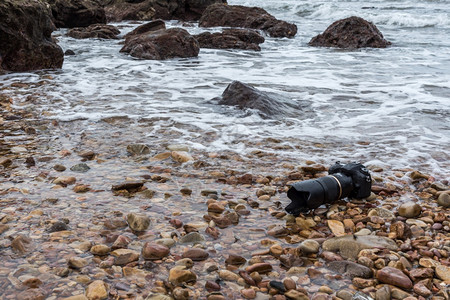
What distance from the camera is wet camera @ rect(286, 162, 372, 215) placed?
3.16 metres

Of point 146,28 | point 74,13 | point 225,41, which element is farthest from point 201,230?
point 74,13

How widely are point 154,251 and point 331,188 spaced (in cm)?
138

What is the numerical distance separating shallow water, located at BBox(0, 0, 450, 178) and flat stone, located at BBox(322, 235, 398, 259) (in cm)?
156

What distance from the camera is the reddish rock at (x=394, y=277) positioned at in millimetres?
2359

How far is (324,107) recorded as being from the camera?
6391 mm

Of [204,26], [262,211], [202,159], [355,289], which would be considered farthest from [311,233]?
[204,26]

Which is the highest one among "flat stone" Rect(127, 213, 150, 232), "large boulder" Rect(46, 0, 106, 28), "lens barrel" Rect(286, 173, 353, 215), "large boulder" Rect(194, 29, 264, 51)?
"large boulder" Rect(46, 0, 106, 28)

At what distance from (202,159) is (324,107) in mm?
2770

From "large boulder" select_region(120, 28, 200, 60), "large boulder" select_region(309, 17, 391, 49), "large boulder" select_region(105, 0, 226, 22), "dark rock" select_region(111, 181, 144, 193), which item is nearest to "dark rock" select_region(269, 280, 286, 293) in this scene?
"dark rock" select_region(111, 181, 144, 193)

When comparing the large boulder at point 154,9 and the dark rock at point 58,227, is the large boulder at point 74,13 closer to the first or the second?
the large boulder at point 154,9

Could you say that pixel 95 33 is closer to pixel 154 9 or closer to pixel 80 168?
pixel 154 9

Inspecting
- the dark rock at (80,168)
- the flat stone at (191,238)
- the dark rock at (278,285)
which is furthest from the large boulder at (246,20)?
the dark rock at (278,285)

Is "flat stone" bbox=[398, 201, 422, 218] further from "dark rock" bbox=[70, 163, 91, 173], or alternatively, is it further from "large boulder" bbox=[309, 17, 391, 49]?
"large boulder" bbox=[309, 17, 391, 49]

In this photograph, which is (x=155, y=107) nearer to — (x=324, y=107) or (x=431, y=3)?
(x=324, y=107)
